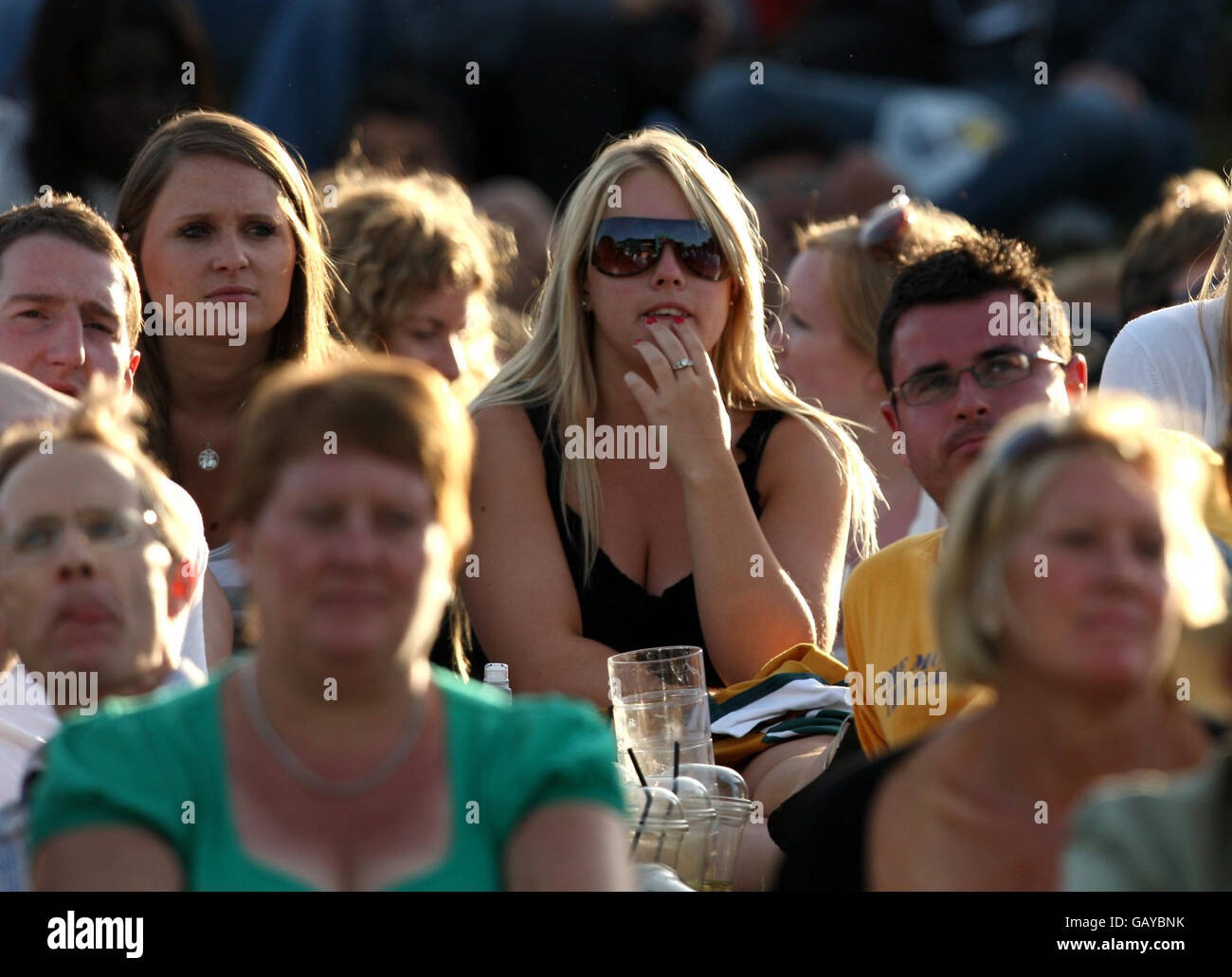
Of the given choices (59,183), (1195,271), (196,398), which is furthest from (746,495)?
(59,183)

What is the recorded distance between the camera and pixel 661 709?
3.47 metres

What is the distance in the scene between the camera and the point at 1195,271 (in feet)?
16.4

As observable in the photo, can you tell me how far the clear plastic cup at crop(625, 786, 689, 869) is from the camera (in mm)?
2980

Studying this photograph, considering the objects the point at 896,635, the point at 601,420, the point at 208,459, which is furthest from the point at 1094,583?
the point at 208,459

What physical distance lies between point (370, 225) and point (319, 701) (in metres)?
3.01

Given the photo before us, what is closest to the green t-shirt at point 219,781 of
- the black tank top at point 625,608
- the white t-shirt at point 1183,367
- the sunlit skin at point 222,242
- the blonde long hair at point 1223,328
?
the black tank top at point 625,608

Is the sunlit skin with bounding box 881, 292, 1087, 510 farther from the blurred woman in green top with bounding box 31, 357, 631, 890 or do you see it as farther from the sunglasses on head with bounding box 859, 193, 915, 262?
the blurred woman in green top with bounding box 31, 357, 631, 890

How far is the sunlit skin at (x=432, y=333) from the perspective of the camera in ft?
16.2

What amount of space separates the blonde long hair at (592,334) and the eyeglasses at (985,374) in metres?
0.72

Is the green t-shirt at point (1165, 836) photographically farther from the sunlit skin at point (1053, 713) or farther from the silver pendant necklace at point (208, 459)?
the silver pendant necklace at point (208, 459)

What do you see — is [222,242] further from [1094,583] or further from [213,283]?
[1094,583]
